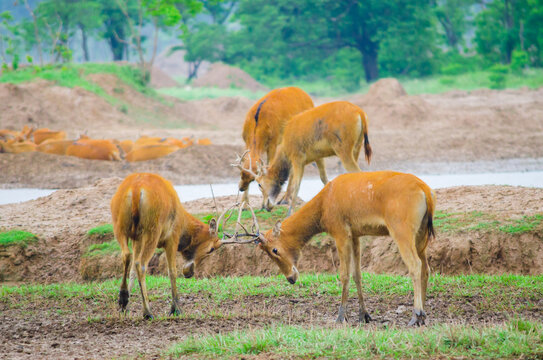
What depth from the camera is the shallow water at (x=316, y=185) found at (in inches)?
652

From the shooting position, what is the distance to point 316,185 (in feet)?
59.6

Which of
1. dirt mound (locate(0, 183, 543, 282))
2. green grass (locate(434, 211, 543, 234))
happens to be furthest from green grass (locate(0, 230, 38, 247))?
green grass (locate(434, 211, 543, 234))

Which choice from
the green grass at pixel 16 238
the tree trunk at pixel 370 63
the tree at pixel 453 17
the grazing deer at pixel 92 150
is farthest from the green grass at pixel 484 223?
the tree at pixel 453 17

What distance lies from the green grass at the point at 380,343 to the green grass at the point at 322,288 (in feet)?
5.00

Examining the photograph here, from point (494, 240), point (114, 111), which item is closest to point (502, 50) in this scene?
point (114, 111)

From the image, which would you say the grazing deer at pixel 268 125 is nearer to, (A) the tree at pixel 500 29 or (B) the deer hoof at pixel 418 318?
(B) the deer hoof at pixel 418 318

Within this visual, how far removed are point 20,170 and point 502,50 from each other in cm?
3307

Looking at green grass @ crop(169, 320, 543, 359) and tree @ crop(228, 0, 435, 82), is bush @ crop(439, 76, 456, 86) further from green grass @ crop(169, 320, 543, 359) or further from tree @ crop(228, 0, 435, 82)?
green grass @ crop(169, 320, 543, 359)

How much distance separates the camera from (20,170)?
19578 millimetres

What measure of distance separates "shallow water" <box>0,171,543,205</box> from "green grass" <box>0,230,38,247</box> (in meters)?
5.25

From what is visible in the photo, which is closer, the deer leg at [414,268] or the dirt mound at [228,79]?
the deer leg at [414,268]

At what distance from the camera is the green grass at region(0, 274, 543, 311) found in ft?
25.3

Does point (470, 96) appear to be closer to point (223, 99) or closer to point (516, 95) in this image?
point (516, 95)

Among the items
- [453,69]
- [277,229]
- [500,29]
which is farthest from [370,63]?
[277,229]
